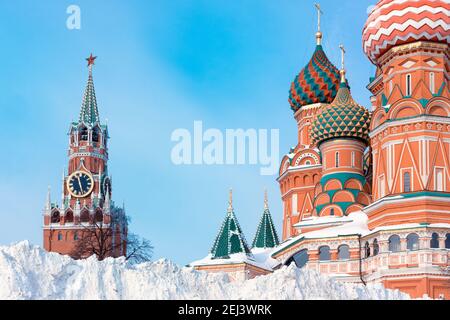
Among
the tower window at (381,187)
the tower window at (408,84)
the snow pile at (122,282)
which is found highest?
the tower window at (408,84)

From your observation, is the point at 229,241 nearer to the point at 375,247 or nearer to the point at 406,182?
the point at 375,247

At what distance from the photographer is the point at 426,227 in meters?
28.8

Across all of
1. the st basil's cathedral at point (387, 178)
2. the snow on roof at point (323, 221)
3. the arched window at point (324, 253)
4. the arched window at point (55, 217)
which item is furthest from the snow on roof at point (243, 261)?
the arched window at point (55, 217)

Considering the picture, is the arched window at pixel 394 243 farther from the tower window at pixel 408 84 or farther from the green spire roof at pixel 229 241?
the green spire roof at pixel 229 241

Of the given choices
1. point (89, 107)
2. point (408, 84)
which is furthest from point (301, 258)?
point (89, 107)

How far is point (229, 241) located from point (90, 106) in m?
37.9

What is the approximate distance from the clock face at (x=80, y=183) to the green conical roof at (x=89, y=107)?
375cm

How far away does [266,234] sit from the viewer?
3888 centimetres

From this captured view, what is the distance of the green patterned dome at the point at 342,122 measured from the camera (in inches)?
1329

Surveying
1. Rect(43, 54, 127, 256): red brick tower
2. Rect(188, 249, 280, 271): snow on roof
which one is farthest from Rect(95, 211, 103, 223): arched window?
Rect(188, 249, 280, 271): snow on roof

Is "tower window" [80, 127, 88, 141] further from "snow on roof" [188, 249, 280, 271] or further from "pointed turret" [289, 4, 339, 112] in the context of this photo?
"snow on roof" [188, 249, 280, 271]

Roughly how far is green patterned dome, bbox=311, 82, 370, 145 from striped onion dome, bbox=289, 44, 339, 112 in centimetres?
452
